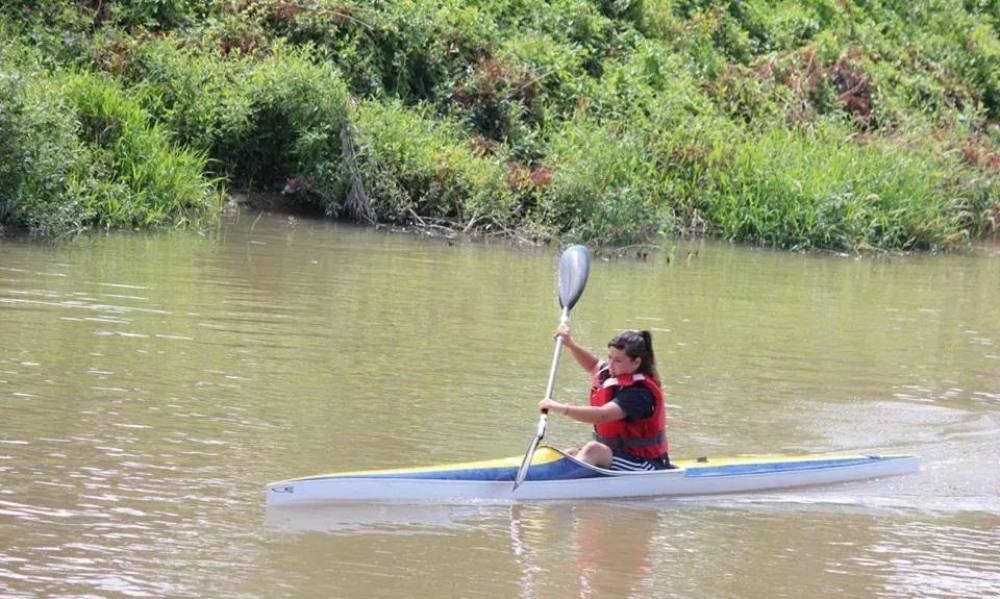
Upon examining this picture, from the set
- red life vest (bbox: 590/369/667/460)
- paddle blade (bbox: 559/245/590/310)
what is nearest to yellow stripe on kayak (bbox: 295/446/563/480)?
red life vest (bbox: 590/369/667/460)

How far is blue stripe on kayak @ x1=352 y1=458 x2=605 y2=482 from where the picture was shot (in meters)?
6.84

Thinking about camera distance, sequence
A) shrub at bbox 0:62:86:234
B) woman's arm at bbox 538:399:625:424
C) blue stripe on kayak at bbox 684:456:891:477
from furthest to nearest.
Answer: shrub at bbox 0:62:86:234
blue stripe on kayak at bbox 684:456:891:477
woman's arm at bbox 538:399:625:424

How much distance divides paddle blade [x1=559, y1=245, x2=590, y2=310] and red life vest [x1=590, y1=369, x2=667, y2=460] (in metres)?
1.23

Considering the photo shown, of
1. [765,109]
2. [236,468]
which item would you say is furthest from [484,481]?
[765,109]

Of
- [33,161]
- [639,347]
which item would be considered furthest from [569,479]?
[33,161]

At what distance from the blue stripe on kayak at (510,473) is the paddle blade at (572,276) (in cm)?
158

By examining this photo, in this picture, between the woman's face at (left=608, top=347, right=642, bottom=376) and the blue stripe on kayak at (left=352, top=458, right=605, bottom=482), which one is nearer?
the blue stripe on kayak at (left=352, top=458, right=605, bottom=482)

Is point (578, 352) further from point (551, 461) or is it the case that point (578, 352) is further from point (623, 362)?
point (551, 461)

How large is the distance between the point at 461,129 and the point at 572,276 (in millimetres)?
11163

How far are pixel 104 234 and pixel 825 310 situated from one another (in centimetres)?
726

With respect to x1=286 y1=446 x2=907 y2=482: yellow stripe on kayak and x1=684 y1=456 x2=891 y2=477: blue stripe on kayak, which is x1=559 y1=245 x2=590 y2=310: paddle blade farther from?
x1=684 y1=456 x2=891 y2=477: blue stripe on kayak

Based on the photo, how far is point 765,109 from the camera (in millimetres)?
23344

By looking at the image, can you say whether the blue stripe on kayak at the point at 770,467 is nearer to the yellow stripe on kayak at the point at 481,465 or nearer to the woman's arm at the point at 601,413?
the woman's arm at the point at 601,413

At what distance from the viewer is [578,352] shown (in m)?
7.96
